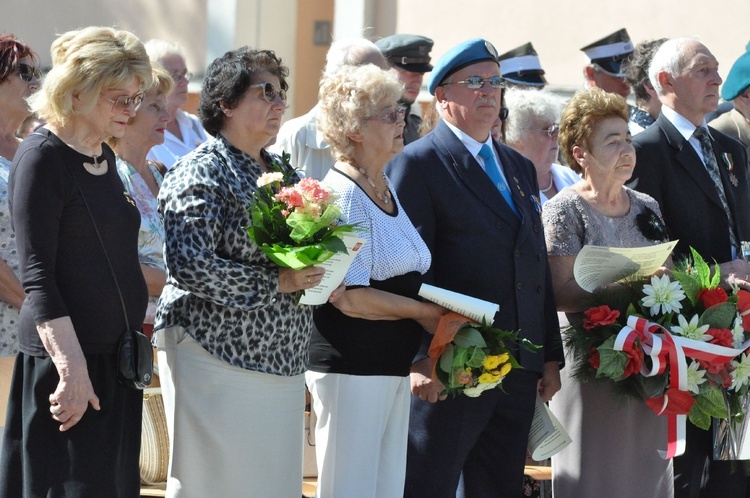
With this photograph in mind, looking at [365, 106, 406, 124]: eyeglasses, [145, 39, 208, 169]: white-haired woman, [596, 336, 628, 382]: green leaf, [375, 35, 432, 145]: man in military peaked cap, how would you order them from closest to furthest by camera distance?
[365, 106, 406, 124]: eyeglasses
[596, 336, 628, 382]: green leaf
[145, 39, 208, 169]: white-haired woman
[375, 35, 432, 145]: man in military peaked cap

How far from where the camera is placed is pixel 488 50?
5.30 meters

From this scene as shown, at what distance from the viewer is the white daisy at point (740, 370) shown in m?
5.32

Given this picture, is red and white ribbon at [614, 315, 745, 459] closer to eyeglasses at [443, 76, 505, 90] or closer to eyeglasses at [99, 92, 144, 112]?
eyeglasses at [443, 76, 505, 90]

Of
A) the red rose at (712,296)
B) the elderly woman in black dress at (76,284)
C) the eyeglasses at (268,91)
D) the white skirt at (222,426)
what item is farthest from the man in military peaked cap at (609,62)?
the elderly woman in black dress at (76,284)

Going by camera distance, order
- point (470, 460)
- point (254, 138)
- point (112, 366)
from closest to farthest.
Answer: point (112, 366) < point (254, 138) < point (470, 460)

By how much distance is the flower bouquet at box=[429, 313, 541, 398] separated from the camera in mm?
4570

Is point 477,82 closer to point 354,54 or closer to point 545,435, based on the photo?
point 354,54

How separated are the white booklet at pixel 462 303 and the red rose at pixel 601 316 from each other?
2.19 feet

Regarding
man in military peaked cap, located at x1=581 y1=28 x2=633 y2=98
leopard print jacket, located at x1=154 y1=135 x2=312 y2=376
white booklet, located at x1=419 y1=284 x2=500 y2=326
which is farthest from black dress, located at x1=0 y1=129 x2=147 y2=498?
man in military peaked cap, located at x1=581 y1=28 x2=633 y2=98

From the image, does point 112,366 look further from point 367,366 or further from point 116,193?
point 367,366

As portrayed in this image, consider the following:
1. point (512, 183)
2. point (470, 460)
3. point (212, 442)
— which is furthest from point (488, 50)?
point (212, 442)

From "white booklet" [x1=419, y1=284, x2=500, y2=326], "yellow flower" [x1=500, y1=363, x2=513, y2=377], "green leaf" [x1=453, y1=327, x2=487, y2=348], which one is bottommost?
"yellow flower" [x1=500, y1=363, x2=513, y2=377]

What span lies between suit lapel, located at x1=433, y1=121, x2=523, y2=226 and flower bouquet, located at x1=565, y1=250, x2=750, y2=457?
61 cm

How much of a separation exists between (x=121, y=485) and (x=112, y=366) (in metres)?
0.40
